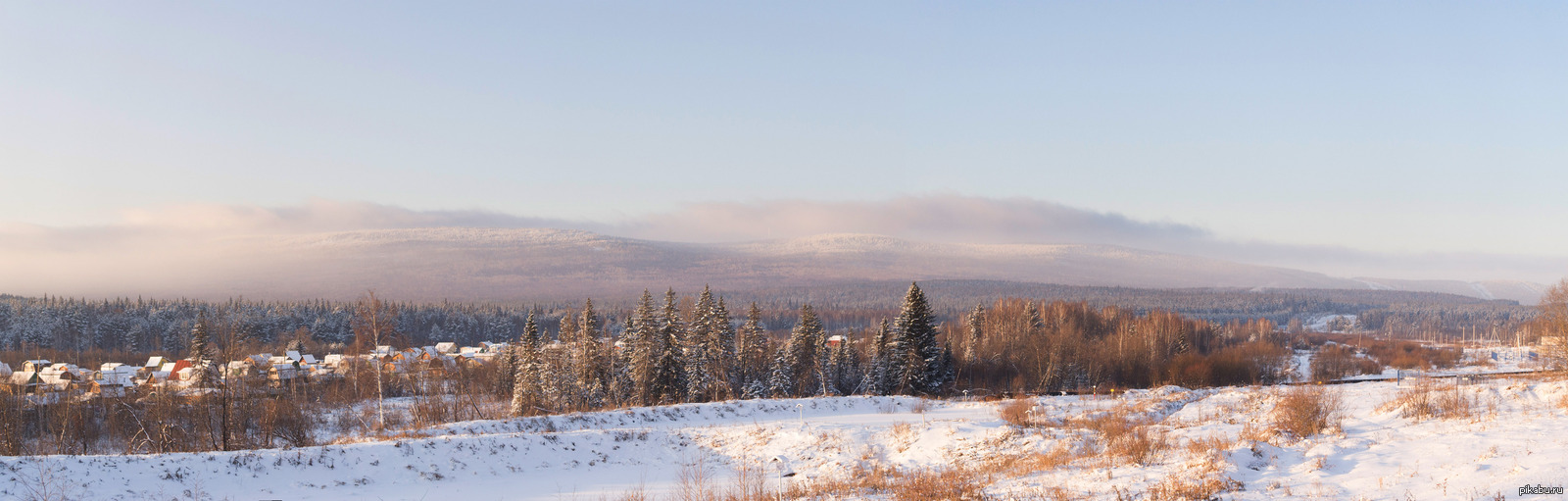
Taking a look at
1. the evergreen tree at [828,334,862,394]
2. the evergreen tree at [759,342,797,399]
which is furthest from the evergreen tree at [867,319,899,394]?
the evergreen tree at [759,342,797,399]

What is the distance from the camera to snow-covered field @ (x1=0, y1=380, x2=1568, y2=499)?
1255cm

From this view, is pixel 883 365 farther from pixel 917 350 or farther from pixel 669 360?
pixel 669 360

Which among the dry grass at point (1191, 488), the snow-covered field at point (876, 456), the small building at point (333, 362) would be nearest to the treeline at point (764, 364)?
the snow-covered field at point (876, 456)

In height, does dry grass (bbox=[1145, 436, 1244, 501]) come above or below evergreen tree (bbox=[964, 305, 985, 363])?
above

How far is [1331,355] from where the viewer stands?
101 metres

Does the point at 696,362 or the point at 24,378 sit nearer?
the point at 696,362

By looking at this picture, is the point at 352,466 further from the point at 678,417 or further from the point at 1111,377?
the point at 1111,377

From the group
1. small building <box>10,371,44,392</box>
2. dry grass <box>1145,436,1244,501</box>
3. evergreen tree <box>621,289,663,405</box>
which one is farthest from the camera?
small building <box>10,371,44,392</box>

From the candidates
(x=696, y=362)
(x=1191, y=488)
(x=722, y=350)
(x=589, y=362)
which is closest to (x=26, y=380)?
(x=589, y=362)

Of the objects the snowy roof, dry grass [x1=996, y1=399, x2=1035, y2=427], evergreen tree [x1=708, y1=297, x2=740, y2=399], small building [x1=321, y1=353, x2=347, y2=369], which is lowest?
small building [x1=321, y1=353, x2=347, y2=369]

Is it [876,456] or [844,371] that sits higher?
[876,456]

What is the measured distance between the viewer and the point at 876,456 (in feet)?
74.3

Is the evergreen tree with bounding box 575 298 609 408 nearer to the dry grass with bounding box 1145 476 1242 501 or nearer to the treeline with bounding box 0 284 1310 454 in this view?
the treeline with bounding box 0 284 1310 454

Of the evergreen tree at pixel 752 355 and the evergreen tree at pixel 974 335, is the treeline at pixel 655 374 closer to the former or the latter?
the evergreen tree at pixel 752 355
